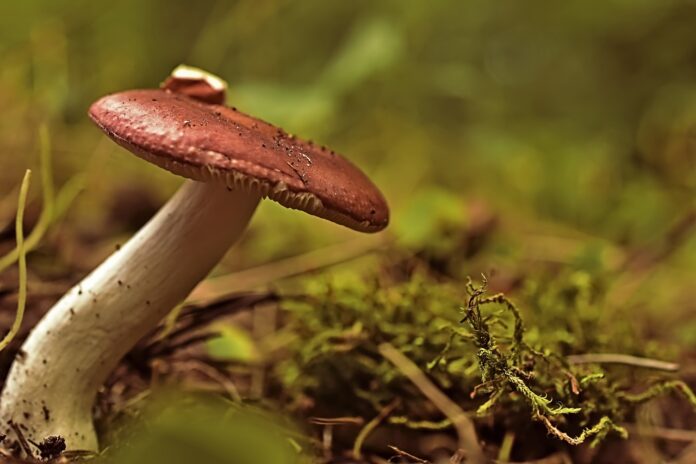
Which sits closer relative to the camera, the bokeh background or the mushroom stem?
the mushroom stem

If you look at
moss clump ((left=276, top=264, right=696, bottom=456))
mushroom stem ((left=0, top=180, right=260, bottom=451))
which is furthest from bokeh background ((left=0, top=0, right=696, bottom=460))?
mushroom stem ((left=0, top=180, right=260, bottom=451))

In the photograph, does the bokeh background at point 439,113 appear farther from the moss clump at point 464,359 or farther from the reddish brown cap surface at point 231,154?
the reddish brown cap surface at point 231,154

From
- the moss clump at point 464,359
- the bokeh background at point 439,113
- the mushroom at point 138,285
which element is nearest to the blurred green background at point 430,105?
the bokeh background at point 439,113

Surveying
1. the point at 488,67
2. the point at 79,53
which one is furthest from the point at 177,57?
the point at 488,67

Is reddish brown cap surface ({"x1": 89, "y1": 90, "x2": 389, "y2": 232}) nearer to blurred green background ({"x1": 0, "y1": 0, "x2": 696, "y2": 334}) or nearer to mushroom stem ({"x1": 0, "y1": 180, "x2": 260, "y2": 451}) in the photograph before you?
mushroom stem ({"x1": 0, "y1": 180, "x2": 260, "y2": 451})

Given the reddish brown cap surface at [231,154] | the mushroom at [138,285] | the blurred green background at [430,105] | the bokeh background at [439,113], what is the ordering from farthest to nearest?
the blurred green background at [430,105] → the bokeh background at [439,113] → the mushroom at [138,285] → the reddish brown cap surface at [231,154]

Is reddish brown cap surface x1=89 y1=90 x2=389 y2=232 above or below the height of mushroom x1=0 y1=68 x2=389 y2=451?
above
